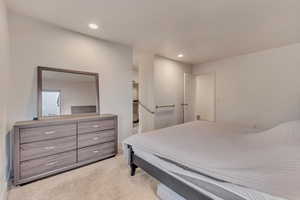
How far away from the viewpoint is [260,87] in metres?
3.72

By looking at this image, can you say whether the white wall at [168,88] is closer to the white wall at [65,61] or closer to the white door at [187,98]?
the white door at [187,98]

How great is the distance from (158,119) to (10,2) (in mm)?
3724

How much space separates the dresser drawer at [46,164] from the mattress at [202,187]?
1355 millimetres

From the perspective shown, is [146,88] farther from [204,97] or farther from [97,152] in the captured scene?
[204,97]

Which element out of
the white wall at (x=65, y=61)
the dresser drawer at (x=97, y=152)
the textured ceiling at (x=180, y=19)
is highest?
the textured ceiling at (x=180, y=19)

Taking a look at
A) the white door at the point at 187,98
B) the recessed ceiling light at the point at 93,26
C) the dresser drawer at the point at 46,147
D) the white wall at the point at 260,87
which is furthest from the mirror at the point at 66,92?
the white wall at the point at 260,87

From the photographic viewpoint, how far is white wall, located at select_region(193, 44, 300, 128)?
10.7 ft

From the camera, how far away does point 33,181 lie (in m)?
1.92

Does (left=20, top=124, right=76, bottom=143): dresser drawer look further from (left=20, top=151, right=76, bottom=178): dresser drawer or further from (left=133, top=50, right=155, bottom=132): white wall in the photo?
(left=133, top=50, right=155, bottom=132): white wall

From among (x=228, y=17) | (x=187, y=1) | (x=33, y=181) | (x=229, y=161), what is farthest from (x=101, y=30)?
(x=229, y=161)

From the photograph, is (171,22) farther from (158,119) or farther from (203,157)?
(158,119)

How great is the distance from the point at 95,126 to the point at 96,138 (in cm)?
22

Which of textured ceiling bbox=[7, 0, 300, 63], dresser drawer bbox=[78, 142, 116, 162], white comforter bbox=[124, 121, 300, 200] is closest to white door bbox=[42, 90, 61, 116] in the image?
dresser drawer bbox=[78, 142, 116, 162]

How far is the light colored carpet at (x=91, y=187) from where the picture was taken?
165cm
